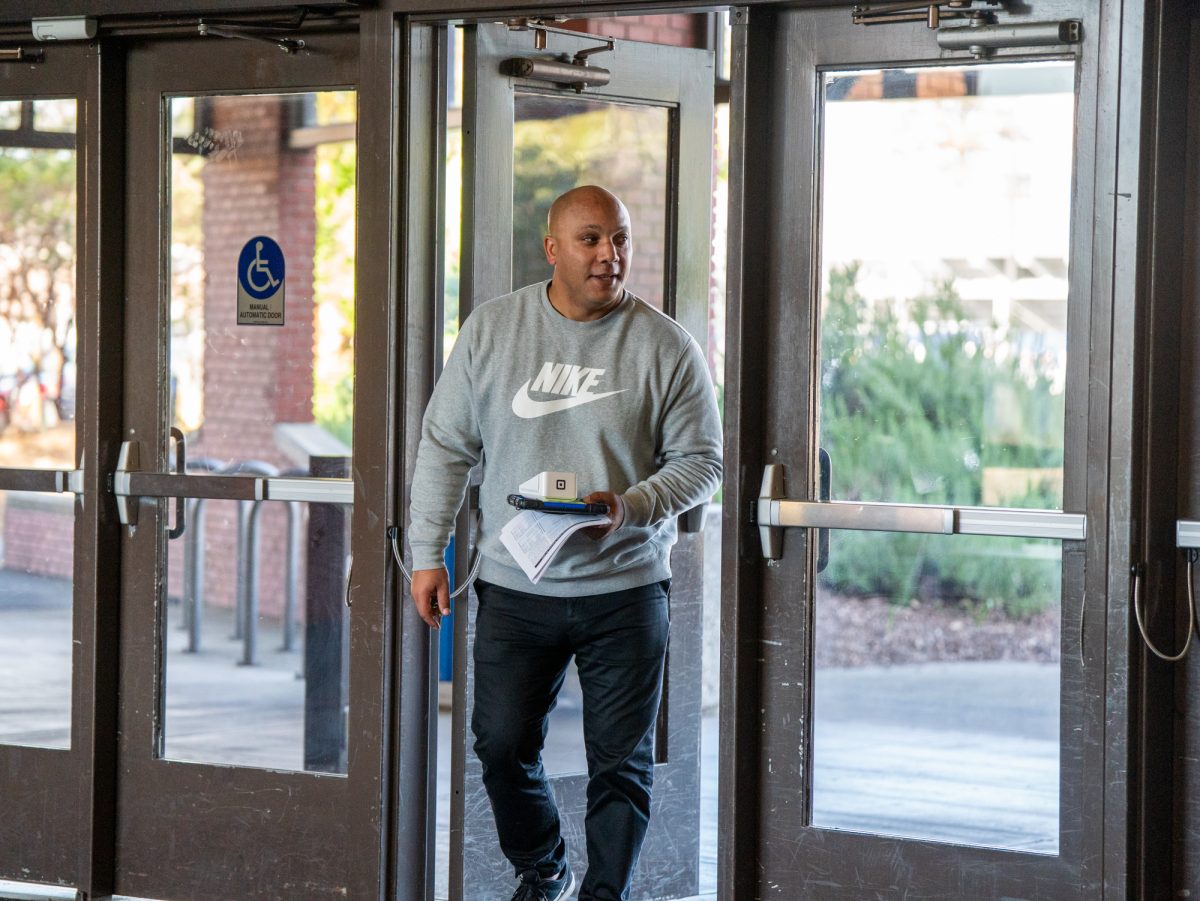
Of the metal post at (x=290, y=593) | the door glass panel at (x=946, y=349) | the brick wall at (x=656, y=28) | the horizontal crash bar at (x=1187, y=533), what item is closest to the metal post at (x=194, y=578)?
the metal post at (x=290, y=593)

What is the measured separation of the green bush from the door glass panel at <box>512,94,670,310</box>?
66 centimetres

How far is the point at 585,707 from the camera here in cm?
331

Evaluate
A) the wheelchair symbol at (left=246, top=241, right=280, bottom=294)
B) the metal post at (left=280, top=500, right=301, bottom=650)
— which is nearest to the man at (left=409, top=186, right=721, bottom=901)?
the wheelchair symbol at (left=246, top=241, right=280, bottom=294)

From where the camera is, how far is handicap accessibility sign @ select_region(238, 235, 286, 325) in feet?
12.2

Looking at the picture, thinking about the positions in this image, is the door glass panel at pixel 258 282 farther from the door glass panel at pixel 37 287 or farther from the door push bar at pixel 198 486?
the door glass panel at pixel 37 287

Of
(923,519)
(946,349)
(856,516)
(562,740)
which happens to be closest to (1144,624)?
(923,519)

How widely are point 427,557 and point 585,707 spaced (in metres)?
0.50

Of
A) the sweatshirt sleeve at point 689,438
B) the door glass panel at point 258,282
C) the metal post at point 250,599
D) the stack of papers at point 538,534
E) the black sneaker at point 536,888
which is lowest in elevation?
the black sneaker at point 536,888

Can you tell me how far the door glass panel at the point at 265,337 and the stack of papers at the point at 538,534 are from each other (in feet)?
2.44

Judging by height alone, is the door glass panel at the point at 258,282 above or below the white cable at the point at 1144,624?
above

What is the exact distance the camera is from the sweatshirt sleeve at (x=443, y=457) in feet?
10.9

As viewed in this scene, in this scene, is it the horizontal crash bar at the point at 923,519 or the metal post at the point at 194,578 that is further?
the metal post at the point at 194,578

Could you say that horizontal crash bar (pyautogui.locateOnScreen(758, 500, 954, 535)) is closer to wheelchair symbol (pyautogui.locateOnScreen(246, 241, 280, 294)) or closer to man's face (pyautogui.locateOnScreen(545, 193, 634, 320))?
man's face (pyautogui.locateOnScreen(545, 193, 634, 320))

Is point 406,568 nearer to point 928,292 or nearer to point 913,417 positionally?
point 913,417
